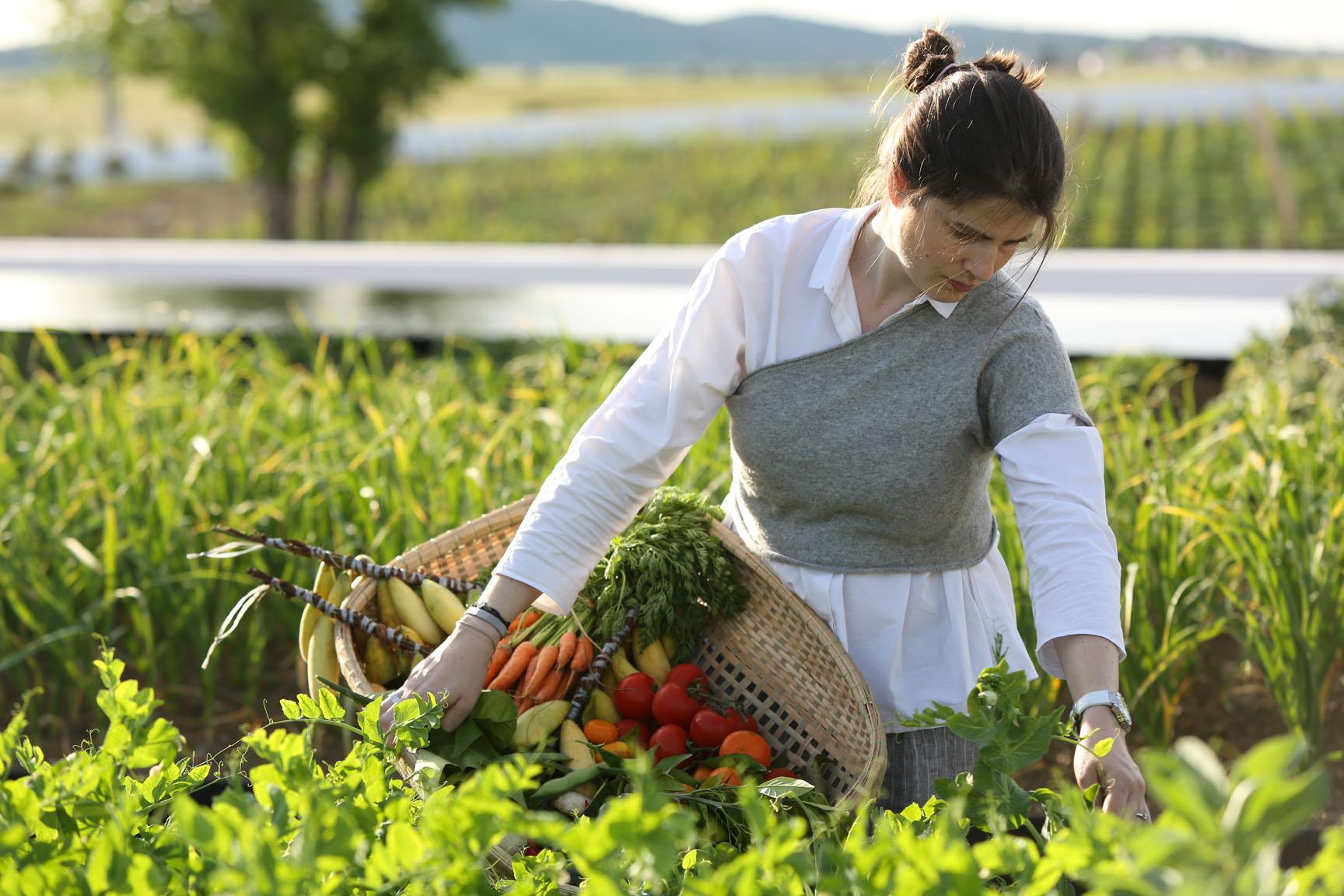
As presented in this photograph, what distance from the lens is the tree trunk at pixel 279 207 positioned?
11008 mm

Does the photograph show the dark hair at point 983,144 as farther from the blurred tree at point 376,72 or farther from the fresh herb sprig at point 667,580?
the blurred tree at point 376,72

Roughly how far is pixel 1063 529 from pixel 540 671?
0.68 metres

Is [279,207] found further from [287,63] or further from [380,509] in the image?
[380,509]

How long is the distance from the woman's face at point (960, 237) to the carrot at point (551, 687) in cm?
69

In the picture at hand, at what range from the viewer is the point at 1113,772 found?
122 centimetres

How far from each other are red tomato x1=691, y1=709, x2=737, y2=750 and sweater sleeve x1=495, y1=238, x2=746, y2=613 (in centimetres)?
22

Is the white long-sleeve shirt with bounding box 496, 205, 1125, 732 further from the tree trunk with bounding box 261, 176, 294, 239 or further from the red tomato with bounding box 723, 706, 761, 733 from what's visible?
the tree trunk with bounding box 261, 176, 294, 239

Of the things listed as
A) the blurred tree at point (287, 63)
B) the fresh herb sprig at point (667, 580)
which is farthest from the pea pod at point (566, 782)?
the blurred tree at point (287, 63)

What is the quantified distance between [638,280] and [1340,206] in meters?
7.95

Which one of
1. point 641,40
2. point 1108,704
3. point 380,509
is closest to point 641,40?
point 641,40

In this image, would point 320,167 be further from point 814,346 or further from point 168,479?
point 814,346

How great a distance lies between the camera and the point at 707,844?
108 centimetres

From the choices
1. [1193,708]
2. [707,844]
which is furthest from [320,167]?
[707,844]

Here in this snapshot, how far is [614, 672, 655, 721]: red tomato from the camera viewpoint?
64.9 inches
